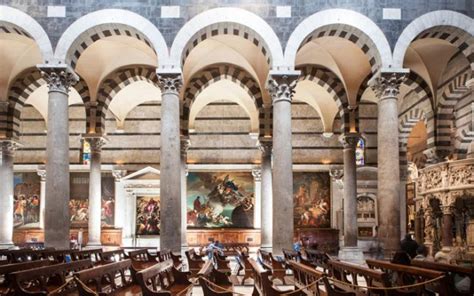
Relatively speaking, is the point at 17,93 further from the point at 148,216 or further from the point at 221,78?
the point at 148,216

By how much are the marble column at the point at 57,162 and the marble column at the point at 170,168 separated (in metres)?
2.59

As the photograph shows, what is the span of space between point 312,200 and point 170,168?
1304 cm

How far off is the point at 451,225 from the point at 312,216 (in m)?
10.3

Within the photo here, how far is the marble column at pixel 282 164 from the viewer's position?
48.0ft

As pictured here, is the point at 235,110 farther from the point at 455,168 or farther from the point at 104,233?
the point at 455,168

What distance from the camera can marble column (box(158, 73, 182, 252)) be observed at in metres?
14.6

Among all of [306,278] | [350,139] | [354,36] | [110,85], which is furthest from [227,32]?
[306,278]

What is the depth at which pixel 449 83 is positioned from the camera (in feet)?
63.2

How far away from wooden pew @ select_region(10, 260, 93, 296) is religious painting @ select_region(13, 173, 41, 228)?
17.6m

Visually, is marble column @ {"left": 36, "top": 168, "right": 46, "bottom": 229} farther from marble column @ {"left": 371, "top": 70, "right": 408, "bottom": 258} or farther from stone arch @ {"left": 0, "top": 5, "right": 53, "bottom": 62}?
marble column @ {"left": 371, "top": 70, "right": 408, "bottom": 258}

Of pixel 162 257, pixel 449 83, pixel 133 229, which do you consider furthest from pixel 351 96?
pixel 133 229

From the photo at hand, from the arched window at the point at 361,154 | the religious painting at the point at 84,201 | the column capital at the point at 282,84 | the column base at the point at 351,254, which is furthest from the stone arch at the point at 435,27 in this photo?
the religious painting at the point at 84,201

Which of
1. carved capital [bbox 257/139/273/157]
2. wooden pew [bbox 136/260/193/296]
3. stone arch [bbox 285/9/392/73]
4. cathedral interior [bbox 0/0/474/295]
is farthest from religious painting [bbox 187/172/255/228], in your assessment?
wooden pew [bbox 136/260/193/296]

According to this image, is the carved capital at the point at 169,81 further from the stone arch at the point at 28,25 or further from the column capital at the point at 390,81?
the column capital at the point at 390,81
